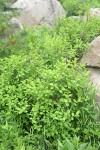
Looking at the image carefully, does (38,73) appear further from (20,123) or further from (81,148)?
(81,148)

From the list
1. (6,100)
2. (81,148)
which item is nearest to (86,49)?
(6,100)

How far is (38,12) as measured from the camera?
6.85 metres

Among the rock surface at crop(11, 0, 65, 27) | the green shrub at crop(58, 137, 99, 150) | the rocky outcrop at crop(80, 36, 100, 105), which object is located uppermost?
the rocky outcrop at crop(80, 36, 100, 105)

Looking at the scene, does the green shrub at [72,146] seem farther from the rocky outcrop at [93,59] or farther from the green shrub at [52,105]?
the rocky outcrop at [93,59]

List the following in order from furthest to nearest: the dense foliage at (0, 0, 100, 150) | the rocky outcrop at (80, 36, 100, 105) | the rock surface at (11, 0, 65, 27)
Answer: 1. the rock surface at (11, 0, 65, 27)
2. the rocky outcrop at (80, 36, 100, 105)
3. the dense foliage at (0, 0, 100, 150)

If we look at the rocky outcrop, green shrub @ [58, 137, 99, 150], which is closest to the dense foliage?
green shrub @ [58, 137, 99, 150]

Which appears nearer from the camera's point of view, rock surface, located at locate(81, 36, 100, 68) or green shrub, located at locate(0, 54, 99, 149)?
green shrub, located at locate(0, 54, 99, 149)

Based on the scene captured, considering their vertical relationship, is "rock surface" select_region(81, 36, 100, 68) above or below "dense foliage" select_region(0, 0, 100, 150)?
above

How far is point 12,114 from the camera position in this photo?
131 inches

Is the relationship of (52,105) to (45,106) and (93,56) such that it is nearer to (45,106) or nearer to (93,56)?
(45,106)

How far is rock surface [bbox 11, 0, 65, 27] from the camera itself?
6525 millimetres

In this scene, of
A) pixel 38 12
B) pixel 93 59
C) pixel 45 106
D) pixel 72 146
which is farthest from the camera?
pixel 38 12

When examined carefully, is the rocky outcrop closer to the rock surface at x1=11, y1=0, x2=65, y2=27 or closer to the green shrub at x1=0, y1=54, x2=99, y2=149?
the green shrub at x1=0, y1=54, x2=99, y2=149

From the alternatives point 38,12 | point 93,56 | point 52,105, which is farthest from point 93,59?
point 38,12
